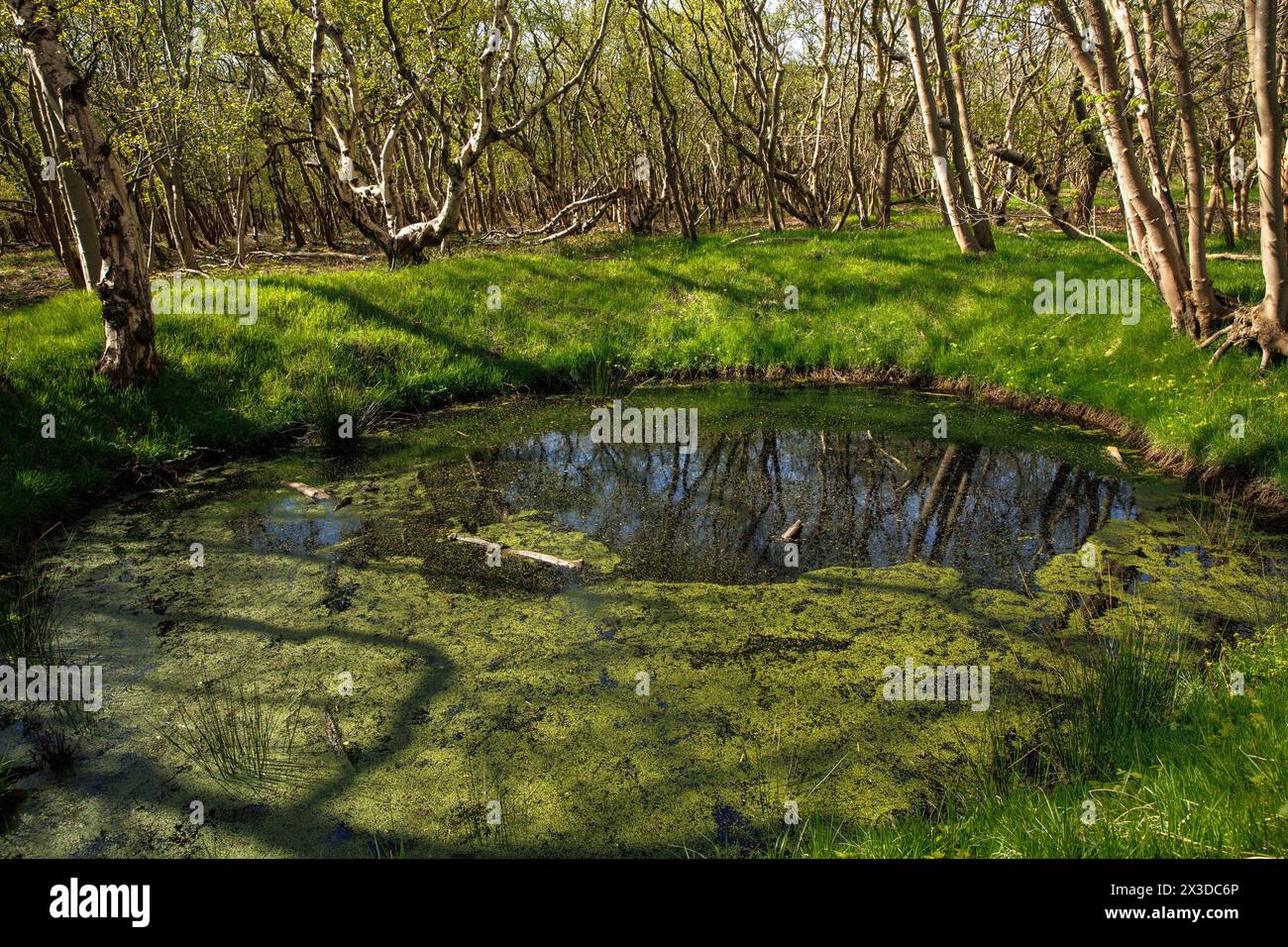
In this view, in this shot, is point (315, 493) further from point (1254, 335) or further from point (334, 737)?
point (1254, 335)

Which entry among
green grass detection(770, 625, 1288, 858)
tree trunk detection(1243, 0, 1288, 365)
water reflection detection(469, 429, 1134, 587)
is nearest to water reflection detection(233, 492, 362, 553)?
water reflection detection(469, 429, 1134, 587)

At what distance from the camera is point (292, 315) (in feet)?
39.3

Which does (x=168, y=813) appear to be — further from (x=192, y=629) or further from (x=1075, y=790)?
(x=1075, y=790)

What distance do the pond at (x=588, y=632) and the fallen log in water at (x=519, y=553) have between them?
0.08 m

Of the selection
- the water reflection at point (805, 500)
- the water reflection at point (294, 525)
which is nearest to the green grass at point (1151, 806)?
the water reflection at point (805, 500)

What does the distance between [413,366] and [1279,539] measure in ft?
34.9

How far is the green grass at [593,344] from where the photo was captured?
8531 mm

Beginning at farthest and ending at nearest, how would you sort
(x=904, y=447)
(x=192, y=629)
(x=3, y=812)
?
(x=904, y=447)
(x=192, y=629)
(x=3, y=812)

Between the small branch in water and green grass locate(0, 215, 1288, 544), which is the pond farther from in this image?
green grass locate(0, 215, 1288, 544)

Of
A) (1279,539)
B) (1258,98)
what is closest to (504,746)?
(1279,539)

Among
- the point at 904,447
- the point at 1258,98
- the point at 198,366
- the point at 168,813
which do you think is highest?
the point at 1258,98

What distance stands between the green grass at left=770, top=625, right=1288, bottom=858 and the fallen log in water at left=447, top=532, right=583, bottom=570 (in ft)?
10.9

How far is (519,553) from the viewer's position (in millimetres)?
6863

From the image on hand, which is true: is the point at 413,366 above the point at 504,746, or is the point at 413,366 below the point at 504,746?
above
